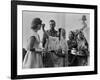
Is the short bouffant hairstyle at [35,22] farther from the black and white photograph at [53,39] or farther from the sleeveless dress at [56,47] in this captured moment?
the sleeveless dress at [56,47]

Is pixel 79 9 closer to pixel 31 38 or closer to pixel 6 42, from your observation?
pixel 31 38

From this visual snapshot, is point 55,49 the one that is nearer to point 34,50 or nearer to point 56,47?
point 56,47

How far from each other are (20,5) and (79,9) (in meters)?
0.53

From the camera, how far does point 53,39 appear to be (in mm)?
1631

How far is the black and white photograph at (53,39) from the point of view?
1541 mm

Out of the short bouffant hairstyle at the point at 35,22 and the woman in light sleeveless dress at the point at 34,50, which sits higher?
the short bouffant hairstyle at the point at 35,22

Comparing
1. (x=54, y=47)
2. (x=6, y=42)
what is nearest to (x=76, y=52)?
(x=54, y=47)

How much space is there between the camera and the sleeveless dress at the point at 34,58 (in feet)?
5.13

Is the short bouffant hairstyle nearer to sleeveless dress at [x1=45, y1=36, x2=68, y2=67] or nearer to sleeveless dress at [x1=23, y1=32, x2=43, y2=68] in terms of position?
sleeveless dress at [x1=23, y1=32, x2=43, y2=68]

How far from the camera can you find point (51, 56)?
1.62 metres

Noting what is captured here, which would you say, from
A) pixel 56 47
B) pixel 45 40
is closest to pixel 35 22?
pixel 45 40

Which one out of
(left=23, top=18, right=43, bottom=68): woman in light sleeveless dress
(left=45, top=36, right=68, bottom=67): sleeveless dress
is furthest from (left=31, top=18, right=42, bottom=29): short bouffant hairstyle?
(left=45, top=36, right=68, bottom=67): sleeveless dress

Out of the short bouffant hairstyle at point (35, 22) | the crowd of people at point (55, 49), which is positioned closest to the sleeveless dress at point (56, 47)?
the crowd of people at point (55, 49)

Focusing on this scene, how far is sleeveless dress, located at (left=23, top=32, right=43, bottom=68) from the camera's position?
1563 millimetres
